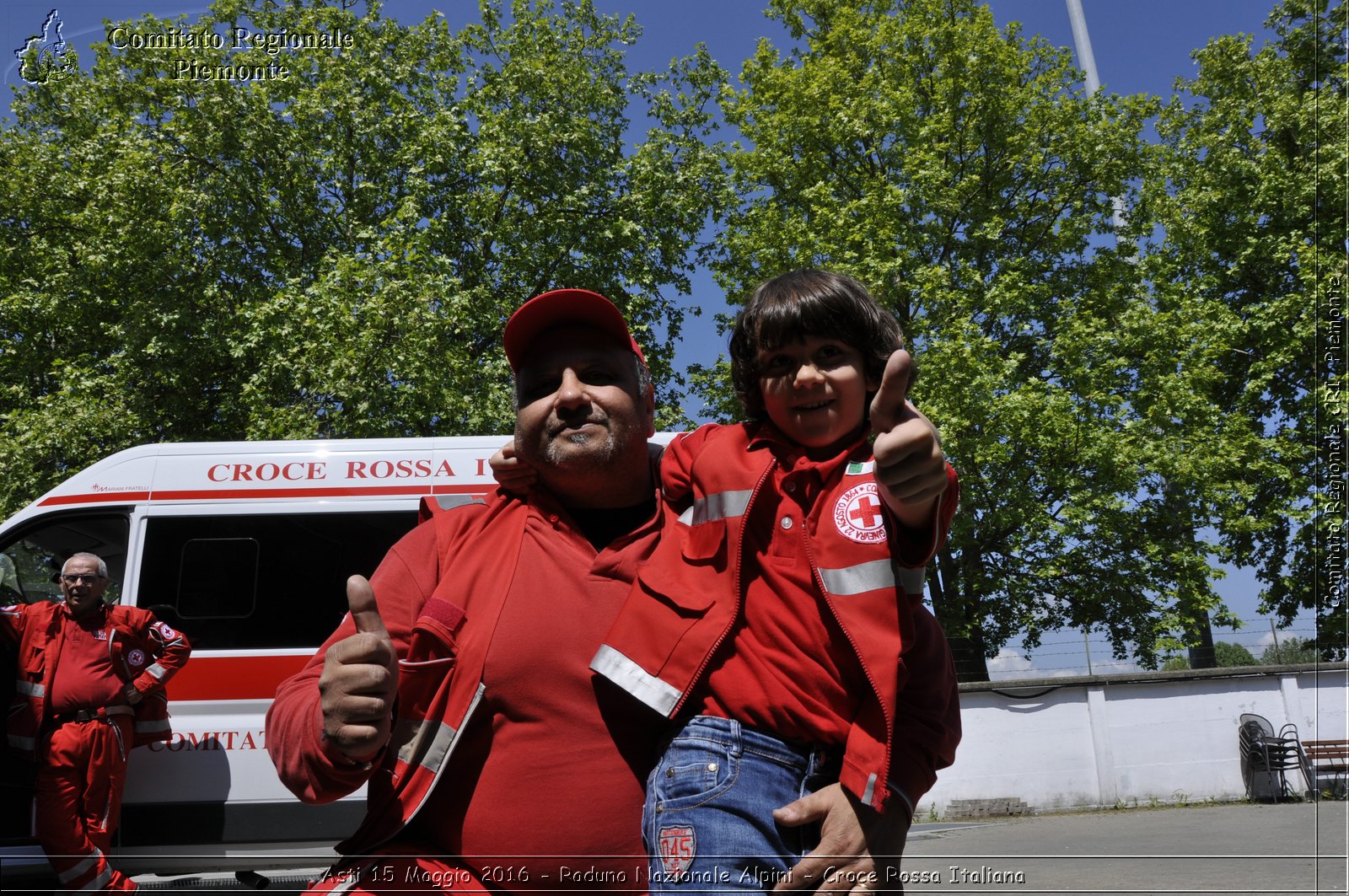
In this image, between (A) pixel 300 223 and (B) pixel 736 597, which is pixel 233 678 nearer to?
(B) pixel 736 597

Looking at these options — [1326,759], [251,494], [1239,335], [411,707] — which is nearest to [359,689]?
[411,707]

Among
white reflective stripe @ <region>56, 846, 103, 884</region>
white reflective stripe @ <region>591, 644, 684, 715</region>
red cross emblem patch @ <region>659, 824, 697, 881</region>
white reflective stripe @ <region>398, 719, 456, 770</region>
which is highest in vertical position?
white reflective stripe @ <region>591, 644, 684, 715</region>

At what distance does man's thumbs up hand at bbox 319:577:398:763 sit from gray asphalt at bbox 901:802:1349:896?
1004 millimetres

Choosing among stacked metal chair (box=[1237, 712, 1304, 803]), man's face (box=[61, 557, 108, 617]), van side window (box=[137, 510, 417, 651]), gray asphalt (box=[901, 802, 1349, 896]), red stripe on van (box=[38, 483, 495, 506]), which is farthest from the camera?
stacked metal chair (box=[1237, 712, 1304, 803])

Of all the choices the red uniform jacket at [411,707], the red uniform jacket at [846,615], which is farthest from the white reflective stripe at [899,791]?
the red uniform jacket at [411,707]

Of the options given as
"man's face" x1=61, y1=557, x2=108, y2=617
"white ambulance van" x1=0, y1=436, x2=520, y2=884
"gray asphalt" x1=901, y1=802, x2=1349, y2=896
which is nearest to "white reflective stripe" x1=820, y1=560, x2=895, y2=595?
"gray asphalt" x1=901, y1=802, x2=1349, y2=896

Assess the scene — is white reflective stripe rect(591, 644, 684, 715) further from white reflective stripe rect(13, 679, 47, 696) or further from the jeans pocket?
white reflective stripe rect(13, 679, 47, 696)

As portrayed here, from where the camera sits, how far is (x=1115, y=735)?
12.9 meters

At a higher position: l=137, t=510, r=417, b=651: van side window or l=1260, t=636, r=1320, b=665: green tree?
l=137, t=510, r=417, b=651: van side window

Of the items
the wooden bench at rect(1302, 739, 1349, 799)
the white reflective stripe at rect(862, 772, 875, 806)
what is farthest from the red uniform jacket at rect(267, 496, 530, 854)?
the wooden bench at rect(1302, 739, 1349, 799)

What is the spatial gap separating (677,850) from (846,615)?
47cm

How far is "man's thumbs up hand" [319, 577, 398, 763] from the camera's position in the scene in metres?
1.51

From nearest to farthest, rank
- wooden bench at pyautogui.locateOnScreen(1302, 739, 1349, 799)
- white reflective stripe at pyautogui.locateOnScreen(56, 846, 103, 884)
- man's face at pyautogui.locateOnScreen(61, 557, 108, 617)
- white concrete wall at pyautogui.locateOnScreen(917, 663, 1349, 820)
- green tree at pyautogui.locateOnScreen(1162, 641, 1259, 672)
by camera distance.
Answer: white reflective stripe at pyautogui.locateOnScreen(56, 846, 103, 884) < man's face at pyautogui.locateOnScreen(61, 557, 108, 617) < wooden bench at pyautogui.locateOnScreen(1302, 739, 1349, 799) < white concrete wall at pyautogui.locateOnScreen(917, 663, 1349, 820) < green tree at pyautogui.locateOnScreen(1162, 641, 1259, 672)

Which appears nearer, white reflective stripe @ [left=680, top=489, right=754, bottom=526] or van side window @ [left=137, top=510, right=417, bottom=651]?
white reflective stripe @ [left=680, top=489, right=754, bottom=526]
